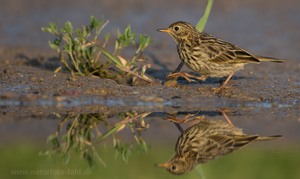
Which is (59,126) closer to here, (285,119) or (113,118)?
(113,118)

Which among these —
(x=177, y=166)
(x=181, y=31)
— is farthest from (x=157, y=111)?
(x=177, y=166)

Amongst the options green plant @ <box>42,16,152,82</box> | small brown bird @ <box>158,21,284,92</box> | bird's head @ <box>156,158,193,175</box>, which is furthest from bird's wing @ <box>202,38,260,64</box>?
bird's head @ <box>156,158,193,175</box>

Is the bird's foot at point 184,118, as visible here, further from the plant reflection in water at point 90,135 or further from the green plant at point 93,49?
the green plant at point 93,49

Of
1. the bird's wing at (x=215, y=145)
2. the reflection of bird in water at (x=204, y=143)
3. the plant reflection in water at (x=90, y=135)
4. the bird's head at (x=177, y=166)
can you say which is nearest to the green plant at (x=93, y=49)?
the plant reflection in water at (x=90, y=135)

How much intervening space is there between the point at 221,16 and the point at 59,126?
26.0 ft

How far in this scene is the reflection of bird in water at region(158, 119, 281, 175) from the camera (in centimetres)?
750

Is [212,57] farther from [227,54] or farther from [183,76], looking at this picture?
[183,76]

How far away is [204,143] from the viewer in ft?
26.4

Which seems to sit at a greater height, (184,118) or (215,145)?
(215,145)

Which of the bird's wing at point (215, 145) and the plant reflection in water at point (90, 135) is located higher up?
the bird's wing at point (215, 145)

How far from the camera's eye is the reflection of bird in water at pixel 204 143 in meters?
7.50

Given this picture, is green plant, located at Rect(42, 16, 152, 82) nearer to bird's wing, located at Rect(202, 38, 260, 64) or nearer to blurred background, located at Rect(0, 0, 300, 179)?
bird's wing, located at Rect(202, 38, 260, 64)

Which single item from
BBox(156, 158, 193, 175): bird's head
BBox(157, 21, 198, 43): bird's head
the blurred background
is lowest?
the blurred background

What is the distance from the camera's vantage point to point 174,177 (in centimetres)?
712
